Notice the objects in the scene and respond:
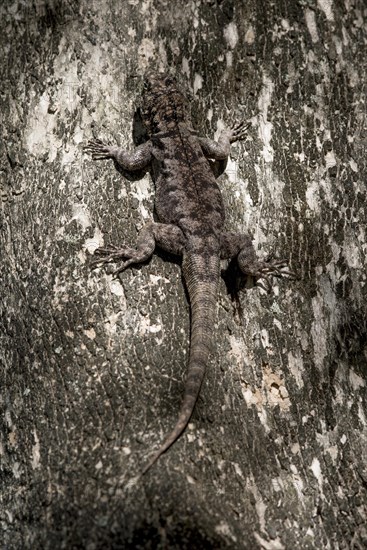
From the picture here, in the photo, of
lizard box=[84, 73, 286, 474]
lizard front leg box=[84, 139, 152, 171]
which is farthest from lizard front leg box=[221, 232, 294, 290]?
lizard front leg box=[84, 139, 152, 171]

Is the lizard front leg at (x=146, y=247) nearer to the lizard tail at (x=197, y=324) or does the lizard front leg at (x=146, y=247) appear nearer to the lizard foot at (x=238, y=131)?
the lizard tail at (x=197, y=324)

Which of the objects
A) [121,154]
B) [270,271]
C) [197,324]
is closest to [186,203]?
[121,154]

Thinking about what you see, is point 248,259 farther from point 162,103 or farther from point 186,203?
point 162,103

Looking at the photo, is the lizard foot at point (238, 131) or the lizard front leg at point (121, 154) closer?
the lizard front leg at point (121, 154)

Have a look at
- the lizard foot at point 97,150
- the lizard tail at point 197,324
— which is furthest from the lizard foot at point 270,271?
the lizard foot at point 97,150

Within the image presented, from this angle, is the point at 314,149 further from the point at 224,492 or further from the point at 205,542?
the point at 205,542

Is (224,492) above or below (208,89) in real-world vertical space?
below

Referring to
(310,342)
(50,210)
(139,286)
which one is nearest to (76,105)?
(50,210)
